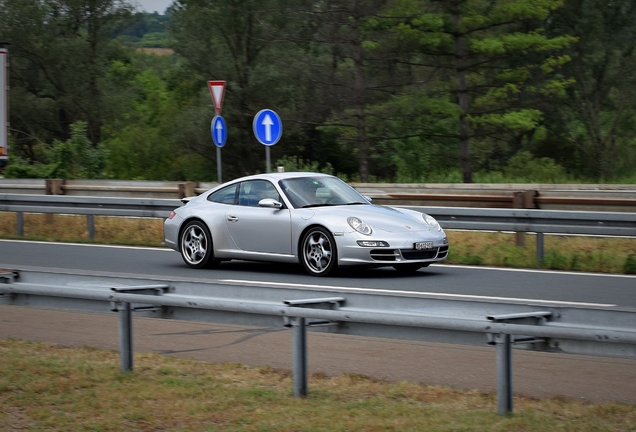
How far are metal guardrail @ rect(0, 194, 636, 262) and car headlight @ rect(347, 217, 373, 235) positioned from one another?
3073 millimetres

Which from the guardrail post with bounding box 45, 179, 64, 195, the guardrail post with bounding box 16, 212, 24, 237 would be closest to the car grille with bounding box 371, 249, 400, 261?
the guardrail post with bounding box 16, 212, 24, 237

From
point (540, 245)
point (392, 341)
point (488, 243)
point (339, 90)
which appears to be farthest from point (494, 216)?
point (339, 90)

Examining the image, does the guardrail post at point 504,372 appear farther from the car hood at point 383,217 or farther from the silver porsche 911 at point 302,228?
the car hood at point 383,217

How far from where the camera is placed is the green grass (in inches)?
215

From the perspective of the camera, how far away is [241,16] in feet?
149

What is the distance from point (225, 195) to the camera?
13.6 meters

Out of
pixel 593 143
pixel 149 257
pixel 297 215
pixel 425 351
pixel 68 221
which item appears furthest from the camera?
pixel 593 143

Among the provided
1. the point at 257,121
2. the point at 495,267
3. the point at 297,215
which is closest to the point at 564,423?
the point at 297,215

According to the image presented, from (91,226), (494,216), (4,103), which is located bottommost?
(91,226)

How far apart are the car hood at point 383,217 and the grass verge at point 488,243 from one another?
2.06 metres

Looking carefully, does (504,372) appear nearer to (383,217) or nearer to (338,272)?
(383,217)

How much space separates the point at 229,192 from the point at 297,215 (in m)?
1.45

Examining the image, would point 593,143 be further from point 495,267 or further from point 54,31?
point 495,267

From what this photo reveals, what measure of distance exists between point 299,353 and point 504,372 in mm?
1305
